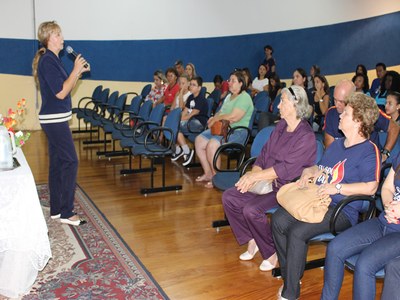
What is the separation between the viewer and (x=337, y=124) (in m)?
3.80

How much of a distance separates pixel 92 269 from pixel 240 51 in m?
7.41

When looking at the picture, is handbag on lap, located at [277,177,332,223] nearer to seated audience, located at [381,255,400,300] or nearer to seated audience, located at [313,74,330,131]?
seated audience, located at [381,255,400,300]

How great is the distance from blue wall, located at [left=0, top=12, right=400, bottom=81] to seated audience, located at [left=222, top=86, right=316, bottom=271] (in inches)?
199

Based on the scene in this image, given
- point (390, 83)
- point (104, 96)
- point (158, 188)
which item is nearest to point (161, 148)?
point (158, 188)

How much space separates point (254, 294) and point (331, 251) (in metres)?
0.66

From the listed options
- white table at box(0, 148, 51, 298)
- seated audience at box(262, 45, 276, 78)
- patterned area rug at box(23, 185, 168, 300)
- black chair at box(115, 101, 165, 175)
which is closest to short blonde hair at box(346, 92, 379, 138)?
patterned area rug at box(23, 185, 168, 300)

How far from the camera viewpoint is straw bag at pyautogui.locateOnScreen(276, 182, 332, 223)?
2.58m

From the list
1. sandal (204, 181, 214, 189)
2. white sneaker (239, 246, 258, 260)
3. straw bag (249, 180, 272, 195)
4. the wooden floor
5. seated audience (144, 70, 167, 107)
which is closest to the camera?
the wooden floor

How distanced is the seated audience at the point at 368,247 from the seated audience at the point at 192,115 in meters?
3.49

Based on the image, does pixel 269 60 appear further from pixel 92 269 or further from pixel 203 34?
pixel 92 269

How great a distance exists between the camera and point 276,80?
24.6 ft

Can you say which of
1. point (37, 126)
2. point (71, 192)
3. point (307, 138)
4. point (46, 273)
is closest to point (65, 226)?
point (71, 192)

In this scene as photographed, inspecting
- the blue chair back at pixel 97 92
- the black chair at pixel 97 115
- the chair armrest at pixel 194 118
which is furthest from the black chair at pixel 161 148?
the blue chair back at pixel 97 92

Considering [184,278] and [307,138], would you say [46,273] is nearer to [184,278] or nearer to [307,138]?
[184,278]
